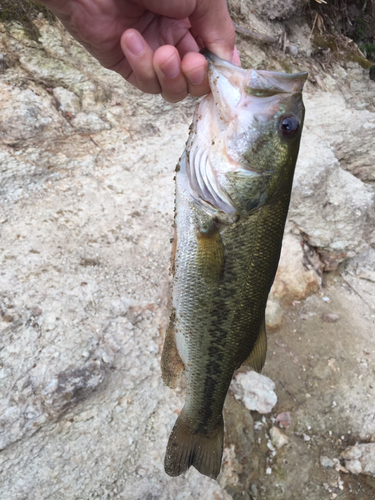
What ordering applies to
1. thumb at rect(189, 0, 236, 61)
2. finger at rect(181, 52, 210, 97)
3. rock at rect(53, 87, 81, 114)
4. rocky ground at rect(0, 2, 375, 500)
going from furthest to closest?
1. rock at rect(53, 87, 81, 114)
2. rocky ground at rect(0, 2, 375, 500)
3. thumb at rect(189, 0, 236, 61)
4. finger at rect(181, 52, 210, 97)

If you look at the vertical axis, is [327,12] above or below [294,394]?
above

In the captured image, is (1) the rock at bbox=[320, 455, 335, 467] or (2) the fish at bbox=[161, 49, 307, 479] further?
(1) the rock at bbox=[320, 455, 335, 467]

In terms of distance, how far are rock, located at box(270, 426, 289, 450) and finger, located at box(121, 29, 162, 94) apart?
2.60m

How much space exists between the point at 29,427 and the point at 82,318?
2.16 feet

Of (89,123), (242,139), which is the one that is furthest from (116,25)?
(89,123)

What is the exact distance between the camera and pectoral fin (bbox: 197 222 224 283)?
4.68ft

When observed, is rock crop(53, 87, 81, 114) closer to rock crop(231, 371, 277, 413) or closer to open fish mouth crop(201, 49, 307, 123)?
open fish mouth crop(201, 49, 307, 123)

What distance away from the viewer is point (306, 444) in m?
2.66

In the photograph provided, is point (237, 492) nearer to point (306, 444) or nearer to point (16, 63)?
point (306, 444)

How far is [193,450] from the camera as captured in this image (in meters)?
1.75

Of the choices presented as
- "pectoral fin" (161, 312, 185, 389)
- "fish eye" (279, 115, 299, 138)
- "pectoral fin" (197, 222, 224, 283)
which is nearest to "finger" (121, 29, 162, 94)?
"fish eye" (279, 115, 299, 138)

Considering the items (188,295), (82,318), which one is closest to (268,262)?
(188,295)

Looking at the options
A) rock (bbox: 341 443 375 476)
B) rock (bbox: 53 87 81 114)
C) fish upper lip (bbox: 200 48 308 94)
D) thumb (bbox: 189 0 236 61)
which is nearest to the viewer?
fish upper lip (bbox: 200 48 308 94)

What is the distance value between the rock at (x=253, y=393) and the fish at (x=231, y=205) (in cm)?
114
